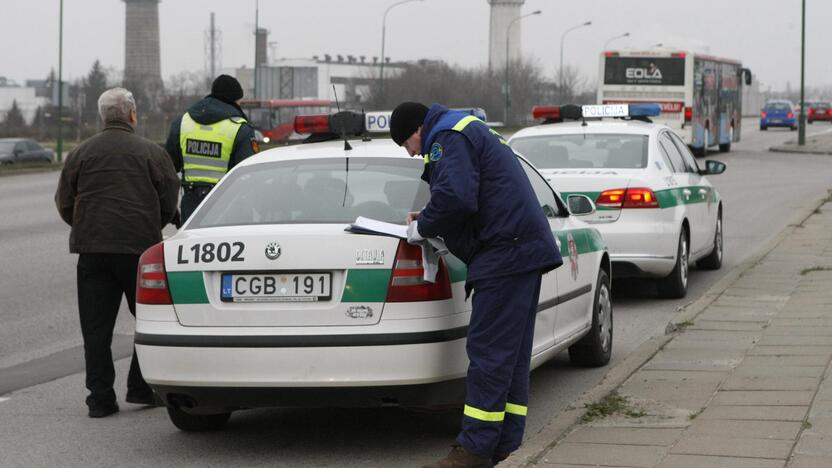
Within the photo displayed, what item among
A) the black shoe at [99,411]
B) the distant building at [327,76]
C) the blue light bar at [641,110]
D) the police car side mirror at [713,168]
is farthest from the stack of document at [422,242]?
the distant building at [327,76]

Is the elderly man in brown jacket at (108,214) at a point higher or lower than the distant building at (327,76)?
lower

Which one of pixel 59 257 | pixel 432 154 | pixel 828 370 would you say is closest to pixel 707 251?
pixel 828 370

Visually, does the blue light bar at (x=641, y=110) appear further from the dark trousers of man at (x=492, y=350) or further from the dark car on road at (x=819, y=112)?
the dark car on road at (x=819, y=112)

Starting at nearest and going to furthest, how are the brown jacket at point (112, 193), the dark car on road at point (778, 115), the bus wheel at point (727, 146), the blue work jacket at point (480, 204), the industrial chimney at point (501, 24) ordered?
1. the blue work jacket at point (480, 204)
2. the brown jacket at point (112, 193)
3. the bus wheel at point (727, 146)
4. the dark car on road at point (778, 115)
5. the industrial chimney at point (501, 24)

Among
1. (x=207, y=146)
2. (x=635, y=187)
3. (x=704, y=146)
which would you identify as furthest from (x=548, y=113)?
(x=704, y=146)

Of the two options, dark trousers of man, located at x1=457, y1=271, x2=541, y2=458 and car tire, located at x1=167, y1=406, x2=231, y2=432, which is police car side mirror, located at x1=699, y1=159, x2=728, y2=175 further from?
dark trousers of man, located at x1=457, y1=271, x2=541, y2=458

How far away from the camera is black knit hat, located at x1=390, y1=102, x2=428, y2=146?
5531 mm

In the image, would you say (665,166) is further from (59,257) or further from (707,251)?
(59,257)

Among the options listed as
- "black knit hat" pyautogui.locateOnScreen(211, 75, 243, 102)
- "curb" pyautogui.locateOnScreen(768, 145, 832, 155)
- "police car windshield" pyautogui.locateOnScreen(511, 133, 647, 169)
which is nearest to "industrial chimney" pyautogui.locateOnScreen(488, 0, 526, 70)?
"curb" pyautogui.locateOnScreen(768, 145, 832, 155)

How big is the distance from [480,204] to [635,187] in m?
6.11

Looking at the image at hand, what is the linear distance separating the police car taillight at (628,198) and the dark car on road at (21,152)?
120 ft

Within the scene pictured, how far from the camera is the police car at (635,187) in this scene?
1133 centimetres

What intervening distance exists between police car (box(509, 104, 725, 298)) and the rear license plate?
5005 mm

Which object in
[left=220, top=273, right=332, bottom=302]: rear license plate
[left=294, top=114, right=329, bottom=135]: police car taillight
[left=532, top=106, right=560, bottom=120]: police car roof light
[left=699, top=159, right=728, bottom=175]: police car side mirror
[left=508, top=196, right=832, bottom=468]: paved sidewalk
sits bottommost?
[left=508, top=196, right=832, bottom=468]: paved sidewalk
